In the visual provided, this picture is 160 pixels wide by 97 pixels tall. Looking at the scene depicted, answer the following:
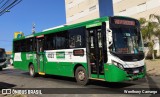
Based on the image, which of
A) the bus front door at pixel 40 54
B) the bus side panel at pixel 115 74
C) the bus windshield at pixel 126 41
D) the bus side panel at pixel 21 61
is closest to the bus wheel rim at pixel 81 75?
the bus side panel at pixel 115 74

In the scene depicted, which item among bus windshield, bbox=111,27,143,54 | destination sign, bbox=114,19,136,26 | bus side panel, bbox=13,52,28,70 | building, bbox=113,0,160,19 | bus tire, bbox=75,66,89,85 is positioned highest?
building, bbox=113,0,160,19

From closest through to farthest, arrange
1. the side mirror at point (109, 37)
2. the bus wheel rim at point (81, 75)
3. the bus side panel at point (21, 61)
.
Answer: the side mirror at point (109, 37), the bus wheel rim at point (81, 75), the bus side panel at point (21, 61)

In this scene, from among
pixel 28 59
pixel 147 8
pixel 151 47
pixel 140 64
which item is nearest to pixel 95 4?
pixel 147 8

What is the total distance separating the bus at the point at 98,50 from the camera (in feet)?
38.8

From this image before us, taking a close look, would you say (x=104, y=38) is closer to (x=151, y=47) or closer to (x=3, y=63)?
(x=151, y=47)

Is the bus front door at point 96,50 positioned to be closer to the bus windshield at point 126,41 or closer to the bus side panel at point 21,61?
the bus windshield at point 126,41

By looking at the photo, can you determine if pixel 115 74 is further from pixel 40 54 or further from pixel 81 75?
pixel 40 54

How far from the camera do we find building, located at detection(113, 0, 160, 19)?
37.1 metres

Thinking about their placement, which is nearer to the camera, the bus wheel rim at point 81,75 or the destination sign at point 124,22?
the destination sign at point 124,22

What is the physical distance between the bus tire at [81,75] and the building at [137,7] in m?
24.9

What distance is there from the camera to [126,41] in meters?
12.3

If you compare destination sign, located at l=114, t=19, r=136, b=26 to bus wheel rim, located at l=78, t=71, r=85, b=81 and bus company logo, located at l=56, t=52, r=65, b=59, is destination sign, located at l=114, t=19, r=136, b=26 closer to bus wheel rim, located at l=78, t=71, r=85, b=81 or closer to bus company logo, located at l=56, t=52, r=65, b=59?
bus wheel rim, located at l=78, t=71, r=85, b=81

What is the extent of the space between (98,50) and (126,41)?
1.36 m

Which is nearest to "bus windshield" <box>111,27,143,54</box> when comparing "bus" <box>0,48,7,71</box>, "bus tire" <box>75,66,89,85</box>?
"bus tire" <box>75,66,89,85</box>
